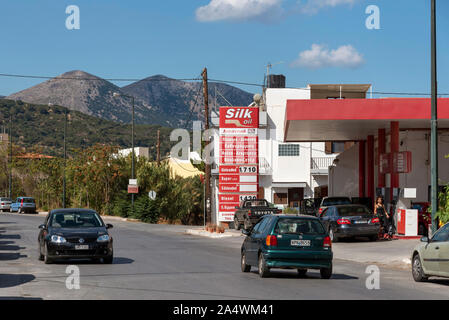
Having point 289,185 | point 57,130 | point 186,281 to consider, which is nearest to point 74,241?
point 186,281

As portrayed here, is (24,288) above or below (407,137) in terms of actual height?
below

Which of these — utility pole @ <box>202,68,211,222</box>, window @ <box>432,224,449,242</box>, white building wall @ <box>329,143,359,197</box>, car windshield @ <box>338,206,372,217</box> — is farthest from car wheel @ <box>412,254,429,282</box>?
white building wall @ <box>329,143,359,197</box>

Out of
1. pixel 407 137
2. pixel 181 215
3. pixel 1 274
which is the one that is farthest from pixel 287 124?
pixel 181 215

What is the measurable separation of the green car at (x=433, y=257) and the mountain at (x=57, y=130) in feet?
381

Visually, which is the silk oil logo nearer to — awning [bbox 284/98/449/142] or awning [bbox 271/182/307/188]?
awning [bbox 271/182/307/188]

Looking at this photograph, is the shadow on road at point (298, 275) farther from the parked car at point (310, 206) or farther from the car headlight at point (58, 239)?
the parked car at point (310, 206)

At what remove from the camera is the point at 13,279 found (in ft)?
53.6

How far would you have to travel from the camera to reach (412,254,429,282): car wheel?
17.3m

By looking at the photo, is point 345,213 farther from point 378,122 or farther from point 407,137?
point 407,137

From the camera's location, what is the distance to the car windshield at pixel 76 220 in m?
21.1

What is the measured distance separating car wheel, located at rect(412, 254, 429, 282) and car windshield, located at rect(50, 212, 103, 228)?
8761 mm

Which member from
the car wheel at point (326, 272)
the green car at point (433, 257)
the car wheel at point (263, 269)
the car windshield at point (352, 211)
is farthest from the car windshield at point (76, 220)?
the car windshield at point (352, 211)
